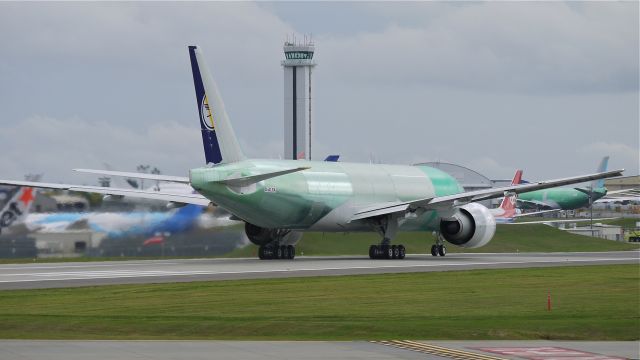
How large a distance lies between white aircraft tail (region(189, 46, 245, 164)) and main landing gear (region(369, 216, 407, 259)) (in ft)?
35.1

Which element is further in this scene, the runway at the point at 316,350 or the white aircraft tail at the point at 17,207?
the white aircraft tail at the point at 17,207

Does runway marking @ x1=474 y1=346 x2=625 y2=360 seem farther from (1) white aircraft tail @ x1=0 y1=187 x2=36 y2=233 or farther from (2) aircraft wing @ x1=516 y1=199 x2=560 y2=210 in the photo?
(2) aircraft wing @ x1=516 y1=199 x2=560 y2=210

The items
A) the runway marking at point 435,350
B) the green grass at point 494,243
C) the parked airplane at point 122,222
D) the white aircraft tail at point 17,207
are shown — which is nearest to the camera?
the runway marking at point 435,350

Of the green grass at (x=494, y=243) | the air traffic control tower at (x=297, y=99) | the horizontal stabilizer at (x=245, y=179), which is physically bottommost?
the green grass at (x=494, y=243)

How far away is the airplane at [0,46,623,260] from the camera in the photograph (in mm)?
47781

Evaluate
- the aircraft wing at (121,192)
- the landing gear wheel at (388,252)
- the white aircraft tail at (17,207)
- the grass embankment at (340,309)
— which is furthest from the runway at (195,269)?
the aircraft wing at (121,192)

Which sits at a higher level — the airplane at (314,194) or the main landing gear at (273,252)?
the airplane at (314,194)

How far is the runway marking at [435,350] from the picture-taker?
1988 centimetres

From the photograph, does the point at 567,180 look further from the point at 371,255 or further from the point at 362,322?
the point at 362,322

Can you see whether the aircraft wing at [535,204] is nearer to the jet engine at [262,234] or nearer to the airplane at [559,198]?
the airplane at [559,198]

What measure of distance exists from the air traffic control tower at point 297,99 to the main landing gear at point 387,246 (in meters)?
63.0

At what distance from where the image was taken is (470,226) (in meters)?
57.2

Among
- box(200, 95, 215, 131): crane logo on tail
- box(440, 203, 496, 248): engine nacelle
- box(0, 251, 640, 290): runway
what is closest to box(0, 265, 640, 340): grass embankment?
box(0, 251, 640, 290): runway

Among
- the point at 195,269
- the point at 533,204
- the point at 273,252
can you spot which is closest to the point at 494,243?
the point at 273,252
